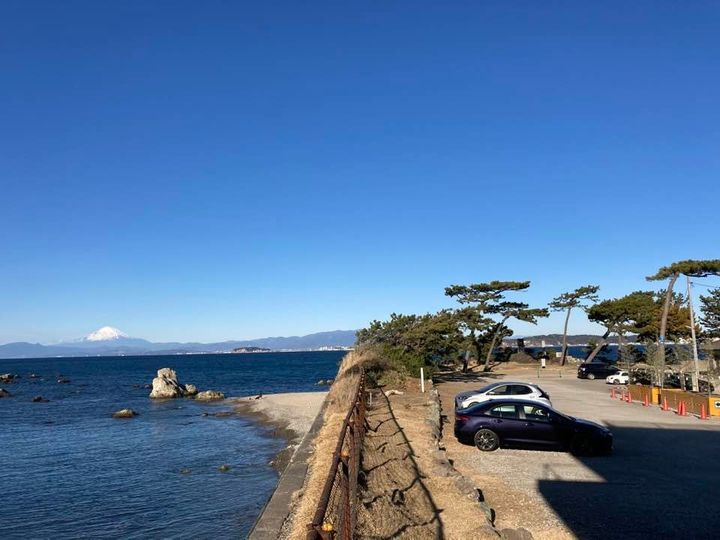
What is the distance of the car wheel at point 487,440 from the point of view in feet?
51.3

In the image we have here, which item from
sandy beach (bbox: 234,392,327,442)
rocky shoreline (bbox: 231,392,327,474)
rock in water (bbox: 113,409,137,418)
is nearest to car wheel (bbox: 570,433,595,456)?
rocky shoreline (bbox: 231,392,327,474)

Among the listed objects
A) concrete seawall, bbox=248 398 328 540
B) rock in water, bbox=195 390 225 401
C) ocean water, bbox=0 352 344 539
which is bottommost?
rock in water, bbox=195 390 225 401

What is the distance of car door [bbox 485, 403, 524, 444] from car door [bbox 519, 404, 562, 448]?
162 millimetres

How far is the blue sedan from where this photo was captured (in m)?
15.3

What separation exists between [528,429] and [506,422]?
0.61 m

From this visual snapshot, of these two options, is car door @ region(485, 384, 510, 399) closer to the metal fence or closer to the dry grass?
the dry grass

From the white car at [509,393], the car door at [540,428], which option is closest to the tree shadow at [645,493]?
the car door at [540,428]

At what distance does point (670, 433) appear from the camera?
62.8ft

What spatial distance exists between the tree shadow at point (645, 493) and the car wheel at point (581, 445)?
1.24 ft

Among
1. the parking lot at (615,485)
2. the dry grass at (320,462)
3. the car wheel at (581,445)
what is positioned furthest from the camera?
the car wheel at (581,445)

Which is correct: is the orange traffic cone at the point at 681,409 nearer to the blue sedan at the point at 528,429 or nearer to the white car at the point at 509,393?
the white car at the point at 509,393

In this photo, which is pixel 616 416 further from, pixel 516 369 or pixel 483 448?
pixel 516 369

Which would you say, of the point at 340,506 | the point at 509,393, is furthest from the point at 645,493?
the point at 509,393

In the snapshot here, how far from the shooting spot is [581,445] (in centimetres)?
1535
